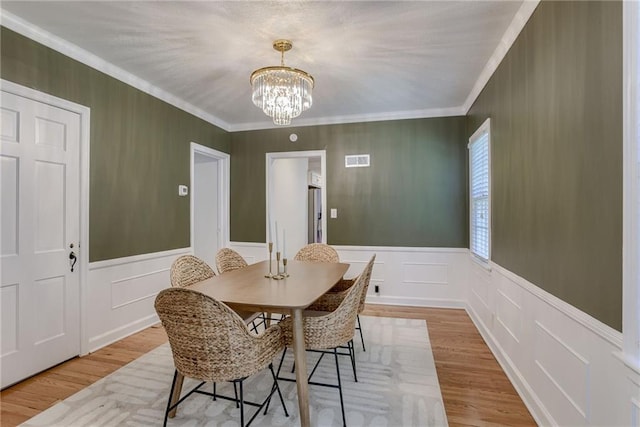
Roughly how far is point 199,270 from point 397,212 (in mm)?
2804

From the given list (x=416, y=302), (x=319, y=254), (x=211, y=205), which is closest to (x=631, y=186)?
(x=319, y=254)

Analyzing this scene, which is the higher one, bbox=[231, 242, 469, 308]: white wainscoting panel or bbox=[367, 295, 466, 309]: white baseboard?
bbox=[231, 242, 469, 308]: white wainscoting panel

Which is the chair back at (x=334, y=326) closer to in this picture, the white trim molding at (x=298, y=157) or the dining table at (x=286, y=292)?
the dining table at (x=286, y=292)

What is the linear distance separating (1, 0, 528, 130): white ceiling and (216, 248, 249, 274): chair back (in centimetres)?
177

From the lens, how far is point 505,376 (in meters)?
2.46

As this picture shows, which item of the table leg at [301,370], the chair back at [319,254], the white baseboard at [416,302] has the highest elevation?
the chair back at [319,254]

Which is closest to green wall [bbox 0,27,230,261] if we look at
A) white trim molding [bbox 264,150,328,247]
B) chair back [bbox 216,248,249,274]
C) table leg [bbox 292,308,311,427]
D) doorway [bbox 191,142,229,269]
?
doorway [bbox 191,142,229,269]

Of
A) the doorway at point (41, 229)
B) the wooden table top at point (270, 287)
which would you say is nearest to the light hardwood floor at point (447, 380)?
the doorway at point (41, 229)

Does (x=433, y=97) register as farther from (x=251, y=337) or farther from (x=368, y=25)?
(x=251, y=337)

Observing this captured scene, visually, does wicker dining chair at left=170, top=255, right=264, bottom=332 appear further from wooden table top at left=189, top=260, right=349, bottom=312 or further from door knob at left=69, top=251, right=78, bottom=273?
door knob at left=69, top=251, right=78, bottom=273

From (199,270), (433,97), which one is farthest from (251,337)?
(433,97)

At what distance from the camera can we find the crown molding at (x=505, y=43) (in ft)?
6.80

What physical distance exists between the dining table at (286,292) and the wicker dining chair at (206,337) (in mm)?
217

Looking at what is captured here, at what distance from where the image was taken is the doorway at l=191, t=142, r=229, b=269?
4.95m
